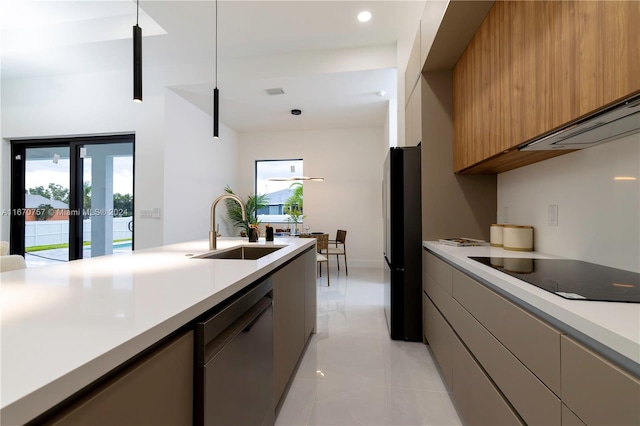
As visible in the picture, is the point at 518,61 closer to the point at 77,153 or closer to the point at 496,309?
the point at 496,309

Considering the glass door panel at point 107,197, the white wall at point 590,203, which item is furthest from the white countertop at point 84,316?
the glass door panel at point 107,197

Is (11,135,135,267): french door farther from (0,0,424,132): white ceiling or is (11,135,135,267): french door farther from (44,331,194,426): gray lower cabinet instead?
(44,331,194,426): gray lower cabinet

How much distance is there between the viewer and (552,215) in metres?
1.75

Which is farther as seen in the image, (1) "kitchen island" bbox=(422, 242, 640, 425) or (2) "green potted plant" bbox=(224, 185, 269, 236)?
(2) "green potted plant" bbox=(224, 185, 269, 236)

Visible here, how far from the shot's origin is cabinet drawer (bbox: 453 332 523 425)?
3.58 feet

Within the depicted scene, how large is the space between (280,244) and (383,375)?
1.19 m

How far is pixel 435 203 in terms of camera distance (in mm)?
2535

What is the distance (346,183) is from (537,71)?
508cm

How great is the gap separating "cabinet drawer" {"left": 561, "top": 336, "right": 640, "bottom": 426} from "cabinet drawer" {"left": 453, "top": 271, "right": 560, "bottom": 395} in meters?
0.04

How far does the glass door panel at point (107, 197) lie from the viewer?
14.4 ft

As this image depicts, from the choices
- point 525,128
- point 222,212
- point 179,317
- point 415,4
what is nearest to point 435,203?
point 525,128

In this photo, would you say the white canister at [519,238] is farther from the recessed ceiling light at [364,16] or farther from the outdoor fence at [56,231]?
the outdoor fence at [56,231]

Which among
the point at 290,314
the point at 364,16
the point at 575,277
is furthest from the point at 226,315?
the point at 364,16

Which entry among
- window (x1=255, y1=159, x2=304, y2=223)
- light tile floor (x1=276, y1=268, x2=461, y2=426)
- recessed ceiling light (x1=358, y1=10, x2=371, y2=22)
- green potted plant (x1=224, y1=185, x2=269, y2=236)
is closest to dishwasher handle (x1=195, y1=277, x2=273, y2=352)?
light tile floor (x1=276, y1=268, x2=461, y2=426)
